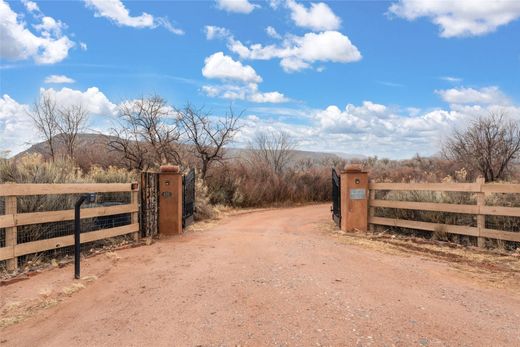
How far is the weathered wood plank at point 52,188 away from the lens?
6922 mm

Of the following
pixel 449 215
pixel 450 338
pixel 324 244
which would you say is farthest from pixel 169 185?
pixel 450 338

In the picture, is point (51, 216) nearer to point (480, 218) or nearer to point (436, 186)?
point (436, 186)

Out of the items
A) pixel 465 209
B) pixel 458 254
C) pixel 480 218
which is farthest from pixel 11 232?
pixel 480 218

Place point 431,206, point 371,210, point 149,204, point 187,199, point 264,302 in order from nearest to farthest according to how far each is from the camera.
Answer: point 264,302 < point 431,206 < point 149,204 < point 371,210 < point 187,199

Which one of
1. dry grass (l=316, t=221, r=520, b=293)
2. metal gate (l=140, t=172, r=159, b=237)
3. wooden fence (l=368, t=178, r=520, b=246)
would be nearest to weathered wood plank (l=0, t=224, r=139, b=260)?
metal gate (l=140, t=172, r=159, b=237)

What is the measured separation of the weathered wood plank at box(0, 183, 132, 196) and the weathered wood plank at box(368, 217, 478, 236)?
6463 mm

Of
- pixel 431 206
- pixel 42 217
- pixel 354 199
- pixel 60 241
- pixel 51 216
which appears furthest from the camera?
pixel 354 199

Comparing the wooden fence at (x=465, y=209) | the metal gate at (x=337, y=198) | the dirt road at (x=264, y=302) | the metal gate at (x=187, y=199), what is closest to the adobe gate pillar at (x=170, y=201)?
the metal gate at (x=187, y=199)

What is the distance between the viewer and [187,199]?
40.7 ft

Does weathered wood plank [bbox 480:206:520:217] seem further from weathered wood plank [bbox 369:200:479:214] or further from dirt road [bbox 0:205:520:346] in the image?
dirt road [bbox 0:205:520:346]

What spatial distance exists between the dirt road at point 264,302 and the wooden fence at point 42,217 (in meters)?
0.59

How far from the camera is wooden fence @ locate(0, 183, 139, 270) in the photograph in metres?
6.93

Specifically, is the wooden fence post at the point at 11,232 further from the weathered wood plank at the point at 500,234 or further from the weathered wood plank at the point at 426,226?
the weathered wood plank at the point at 500,234

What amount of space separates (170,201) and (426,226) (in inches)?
251
